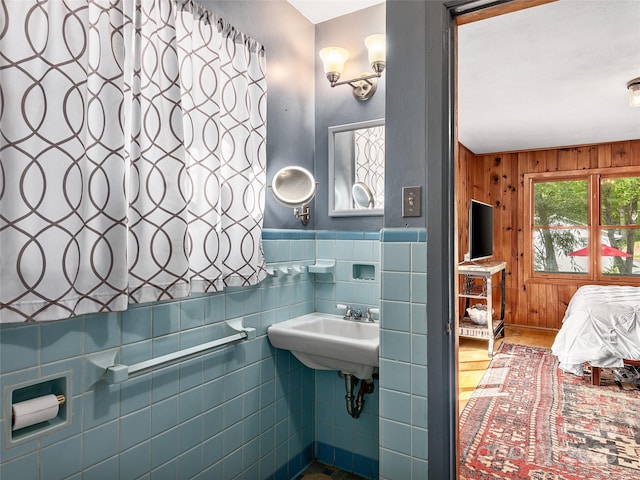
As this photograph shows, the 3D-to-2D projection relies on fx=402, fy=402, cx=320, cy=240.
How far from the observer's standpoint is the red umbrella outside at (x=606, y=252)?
15.6 ft

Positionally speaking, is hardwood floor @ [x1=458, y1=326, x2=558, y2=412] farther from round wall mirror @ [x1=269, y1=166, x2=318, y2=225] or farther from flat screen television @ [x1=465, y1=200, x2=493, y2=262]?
round wall mirror @ [x1=269, y1=166, x2=318, y2=225]

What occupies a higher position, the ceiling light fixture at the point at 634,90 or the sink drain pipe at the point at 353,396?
the ceiling light fixture at the point at 634,90

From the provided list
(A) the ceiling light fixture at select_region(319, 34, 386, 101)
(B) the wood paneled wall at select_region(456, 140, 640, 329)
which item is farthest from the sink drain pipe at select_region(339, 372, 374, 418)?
(B) the wood paneled wall at select_region(456, 140, 640, 329)

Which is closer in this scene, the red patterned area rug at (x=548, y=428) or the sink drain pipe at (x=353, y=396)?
the sink drain pipe at (x=353, y=396)

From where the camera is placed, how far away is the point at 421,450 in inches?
56.9

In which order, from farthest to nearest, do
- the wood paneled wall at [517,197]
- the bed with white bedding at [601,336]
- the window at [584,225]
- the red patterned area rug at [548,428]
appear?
the wood paneled wall at [517,197], the window at [584,225], the bed with white bedding at [601,336], the red patterned area rug at [548,428]

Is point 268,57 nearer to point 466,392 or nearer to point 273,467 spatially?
point 273,467

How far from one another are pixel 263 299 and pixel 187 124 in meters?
0.85

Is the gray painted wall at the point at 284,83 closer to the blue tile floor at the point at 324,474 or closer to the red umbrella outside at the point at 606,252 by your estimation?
the blue tile floor at the point at 324,474

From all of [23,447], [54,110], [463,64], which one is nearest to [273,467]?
[23,447]

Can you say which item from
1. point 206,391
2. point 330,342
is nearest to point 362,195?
point 330,342

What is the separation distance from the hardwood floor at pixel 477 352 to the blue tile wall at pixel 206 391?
1268 mm

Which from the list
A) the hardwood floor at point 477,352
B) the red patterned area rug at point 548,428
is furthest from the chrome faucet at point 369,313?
the hardwood floor at point 477,352

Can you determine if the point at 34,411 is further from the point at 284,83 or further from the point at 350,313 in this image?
the point at 284,83
